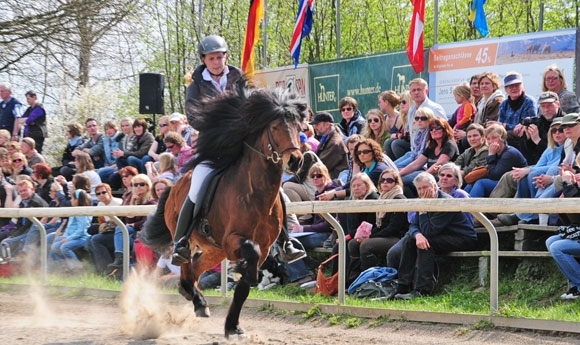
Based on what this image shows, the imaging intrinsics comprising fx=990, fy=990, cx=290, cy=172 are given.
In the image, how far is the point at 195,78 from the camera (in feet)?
33.2

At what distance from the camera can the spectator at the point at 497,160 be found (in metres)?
10.9

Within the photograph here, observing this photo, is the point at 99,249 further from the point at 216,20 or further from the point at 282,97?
the point at 216,20

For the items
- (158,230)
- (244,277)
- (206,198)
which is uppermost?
(206,198)

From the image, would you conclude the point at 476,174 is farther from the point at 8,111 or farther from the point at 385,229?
the point at 8,111

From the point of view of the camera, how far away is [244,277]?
8375 mm

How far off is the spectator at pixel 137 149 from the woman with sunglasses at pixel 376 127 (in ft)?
15.9

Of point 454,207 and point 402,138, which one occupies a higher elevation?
point 402,138

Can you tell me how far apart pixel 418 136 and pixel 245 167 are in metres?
4.36

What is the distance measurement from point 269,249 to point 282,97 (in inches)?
54.6

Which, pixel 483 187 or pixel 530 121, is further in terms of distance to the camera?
pixel 530 121

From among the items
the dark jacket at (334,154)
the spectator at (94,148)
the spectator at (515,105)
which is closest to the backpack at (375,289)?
the spectator at (515,105)

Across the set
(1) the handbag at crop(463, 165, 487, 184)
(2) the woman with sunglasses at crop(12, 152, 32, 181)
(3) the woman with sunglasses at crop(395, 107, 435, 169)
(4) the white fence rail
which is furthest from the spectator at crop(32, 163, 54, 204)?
(1) the handbag at crop(463, 165, 487, 184)

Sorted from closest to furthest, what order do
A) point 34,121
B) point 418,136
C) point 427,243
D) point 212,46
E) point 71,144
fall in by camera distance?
point 212,46
point 427,243
point 418,136
point 71,144
point 34,121

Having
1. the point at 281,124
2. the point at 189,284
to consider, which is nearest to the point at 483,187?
A: the point at 281,124
